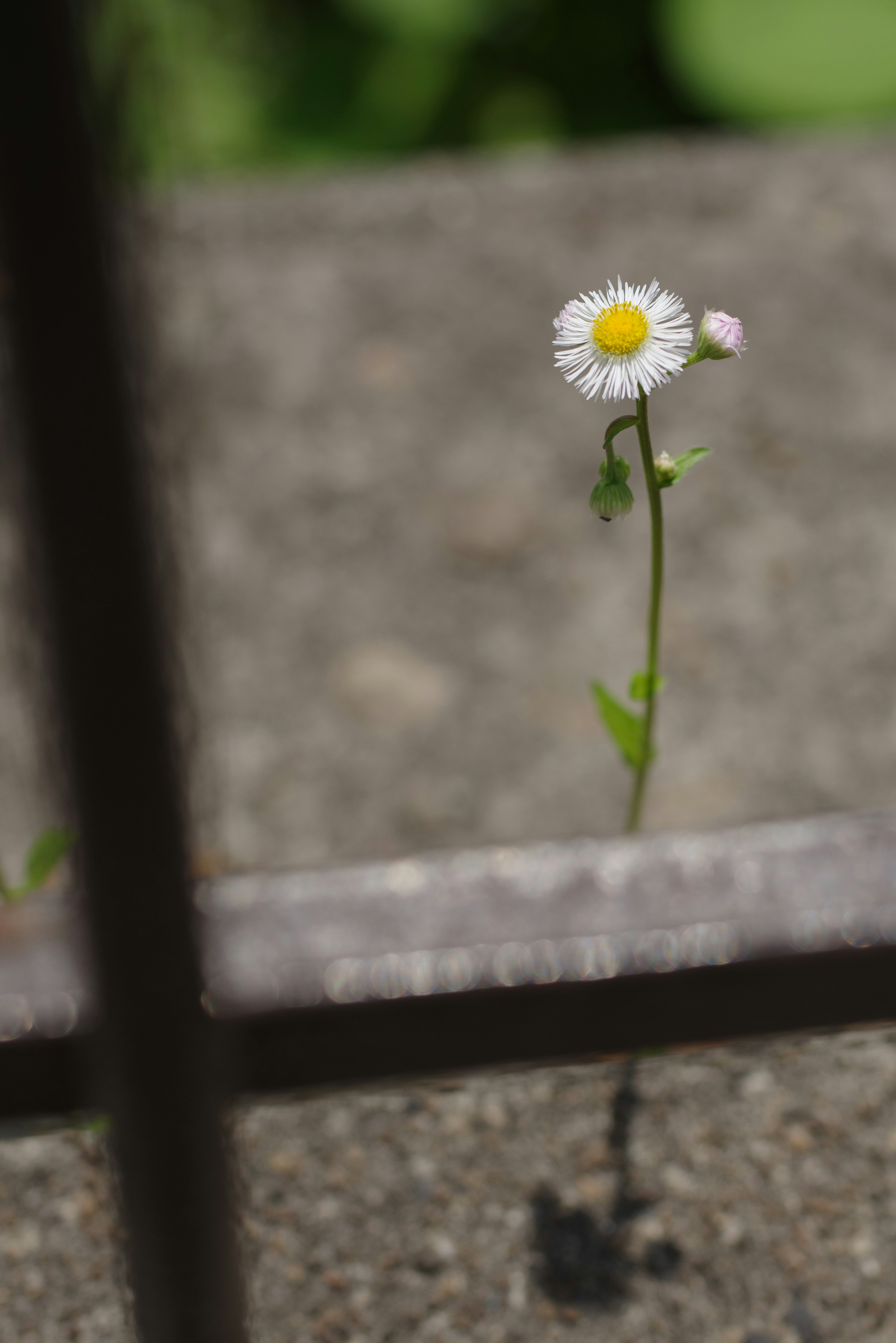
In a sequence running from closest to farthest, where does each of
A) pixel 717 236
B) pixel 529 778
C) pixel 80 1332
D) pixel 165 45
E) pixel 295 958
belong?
pixel 295 958
pixel 80 1332
pixel 529 778
pixel 717 236
pixel 165 45

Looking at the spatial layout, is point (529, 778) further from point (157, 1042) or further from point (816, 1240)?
point (157, 1042)

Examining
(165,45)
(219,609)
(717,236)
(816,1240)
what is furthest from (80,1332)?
(165,45)

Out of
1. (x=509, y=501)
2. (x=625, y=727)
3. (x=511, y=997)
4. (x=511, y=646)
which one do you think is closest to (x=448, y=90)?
(x=509, y=501)

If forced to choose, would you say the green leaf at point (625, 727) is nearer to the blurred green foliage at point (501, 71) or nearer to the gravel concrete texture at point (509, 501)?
the gravel concrete texture at point (509, 501)

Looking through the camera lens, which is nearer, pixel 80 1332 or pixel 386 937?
pixel 386 937

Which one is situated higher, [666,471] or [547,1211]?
[666,471]

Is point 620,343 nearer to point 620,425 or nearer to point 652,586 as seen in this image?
point 620,425

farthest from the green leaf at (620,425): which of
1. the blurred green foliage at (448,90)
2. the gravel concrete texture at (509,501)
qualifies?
the blurred green foliage at (448,90)
